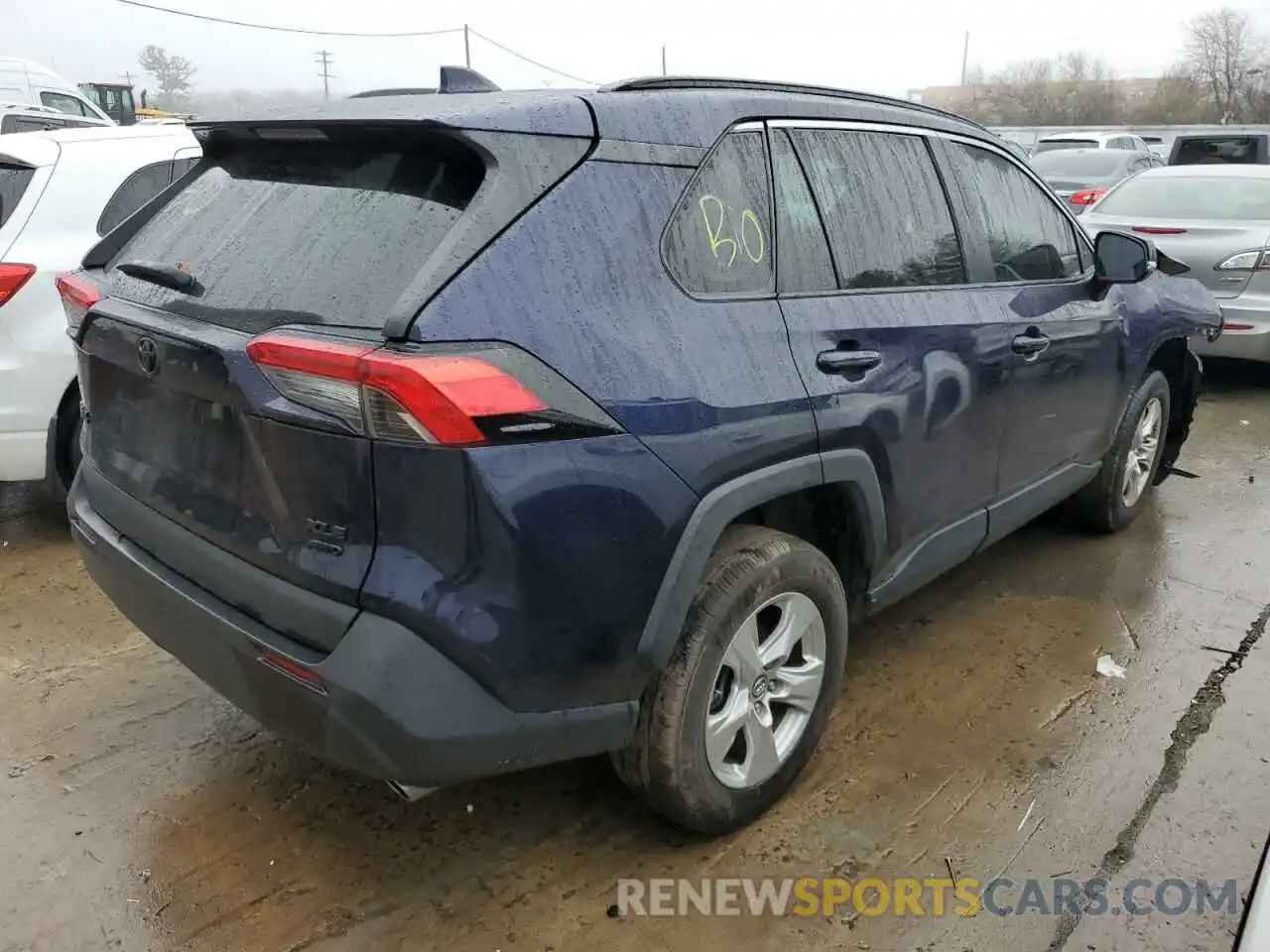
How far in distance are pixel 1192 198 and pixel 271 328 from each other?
26.3 feet

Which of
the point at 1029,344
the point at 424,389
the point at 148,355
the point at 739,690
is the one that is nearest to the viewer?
the point at 424,389

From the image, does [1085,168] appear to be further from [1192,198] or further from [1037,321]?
[1037,321]

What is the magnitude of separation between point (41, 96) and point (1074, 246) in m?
16.3

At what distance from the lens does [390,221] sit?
2074 millimetres

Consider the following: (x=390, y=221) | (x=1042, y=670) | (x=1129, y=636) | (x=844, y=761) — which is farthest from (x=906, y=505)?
(x=390, y=221)

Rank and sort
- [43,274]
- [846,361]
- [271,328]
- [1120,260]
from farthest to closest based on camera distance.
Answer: [43,274], [1120,260], [846,361], [271,328]

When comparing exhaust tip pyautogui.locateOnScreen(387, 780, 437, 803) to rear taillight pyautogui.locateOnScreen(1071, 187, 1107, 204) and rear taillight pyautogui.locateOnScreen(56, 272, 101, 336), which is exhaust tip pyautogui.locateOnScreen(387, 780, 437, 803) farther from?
rear taillight pyautogui.locateOnScreen(1071, 187, 1107, 204)

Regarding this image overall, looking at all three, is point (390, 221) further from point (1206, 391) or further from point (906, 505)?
point (1206, 391)

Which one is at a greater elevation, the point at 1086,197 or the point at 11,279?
the point at 11,279

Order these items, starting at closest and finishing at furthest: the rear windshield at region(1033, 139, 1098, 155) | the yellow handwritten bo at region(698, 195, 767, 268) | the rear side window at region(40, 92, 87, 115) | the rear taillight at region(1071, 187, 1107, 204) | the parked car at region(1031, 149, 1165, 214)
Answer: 1. the yellow handwritten bo at region(698, 195, 767, 268)
2. the rear taillight at region(1071, 187, 1107, 204)
3. the parked car at region(1031, 149, 1165, 214)
4. the rear side window at region(40, 92, 87, 115)
5. the rear windshield at region(1033, 139, 1098, 155)

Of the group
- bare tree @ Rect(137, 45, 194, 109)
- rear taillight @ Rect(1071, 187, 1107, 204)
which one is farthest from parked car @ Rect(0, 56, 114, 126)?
bare tree @ Rect(137, 45, 194, 109)

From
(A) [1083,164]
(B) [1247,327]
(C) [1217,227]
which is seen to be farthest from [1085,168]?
(B) [1247,327]

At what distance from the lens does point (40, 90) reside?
15.2 m

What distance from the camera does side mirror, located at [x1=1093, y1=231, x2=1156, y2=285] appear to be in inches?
153
